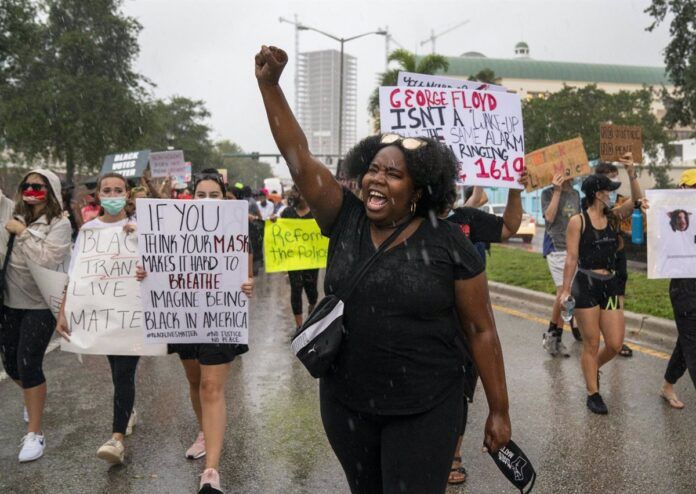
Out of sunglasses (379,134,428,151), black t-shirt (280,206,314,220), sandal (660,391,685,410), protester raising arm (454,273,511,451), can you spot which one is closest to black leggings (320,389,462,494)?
protester raising arm (454,273,511,451)

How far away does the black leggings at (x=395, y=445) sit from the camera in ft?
7.63

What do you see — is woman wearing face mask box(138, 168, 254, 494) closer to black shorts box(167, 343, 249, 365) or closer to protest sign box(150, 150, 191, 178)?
black shorts box(167, 343, 249, 365)

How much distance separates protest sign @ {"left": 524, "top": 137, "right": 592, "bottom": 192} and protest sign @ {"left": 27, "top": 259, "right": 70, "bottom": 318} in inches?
143

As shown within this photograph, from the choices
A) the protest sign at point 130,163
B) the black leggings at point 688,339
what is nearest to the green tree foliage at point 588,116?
the protest sign at point 130,163

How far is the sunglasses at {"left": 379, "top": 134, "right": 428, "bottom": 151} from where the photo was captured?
97.1 inches

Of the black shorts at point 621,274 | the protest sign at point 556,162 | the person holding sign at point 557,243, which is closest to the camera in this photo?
the black shorts at point 621,274

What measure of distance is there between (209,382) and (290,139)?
6.47 ft

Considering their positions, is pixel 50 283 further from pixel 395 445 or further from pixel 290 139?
pixel 395 445

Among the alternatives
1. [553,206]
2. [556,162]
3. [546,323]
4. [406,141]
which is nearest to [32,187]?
[406,141]

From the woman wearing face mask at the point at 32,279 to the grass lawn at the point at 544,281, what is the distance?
6.51 metres

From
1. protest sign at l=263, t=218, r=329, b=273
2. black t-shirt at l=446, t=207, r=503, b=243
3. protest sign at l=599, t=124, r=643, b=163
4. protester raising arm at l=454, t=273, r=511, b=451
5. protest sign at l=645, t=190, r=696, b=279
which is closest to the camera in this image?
protester raising arm at l=454, t=273, r=511, b=451

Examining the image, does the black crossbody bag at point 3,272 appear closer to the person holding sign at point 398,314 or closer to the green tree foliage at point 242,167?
the person holding sign at point 398,314

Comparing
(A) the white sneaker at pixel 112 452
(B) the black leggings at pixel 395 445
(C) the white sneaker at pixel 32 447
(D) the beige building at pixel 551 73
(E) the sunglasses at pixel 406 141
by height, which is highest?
(D) the beige building at pixel 551 73

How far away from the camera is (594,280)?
525 centimetres
